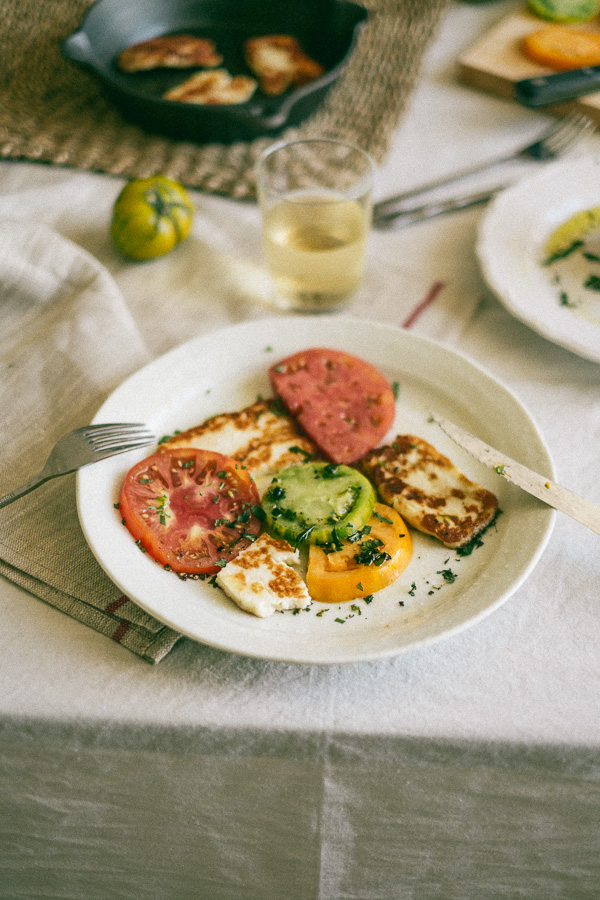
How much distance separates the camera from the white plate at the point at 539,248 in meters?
1.42

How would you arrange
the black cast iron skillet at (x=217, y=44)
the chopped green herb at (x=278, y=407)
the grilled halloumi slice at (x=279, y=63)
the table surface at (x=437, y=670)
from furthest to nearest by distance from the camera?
1. the grilled halloumi slice at (x=279, y=63)
2. the black cast iron skillet at (x=217, y=44)
3. the chopped green herb at (x=278, y=407)
4. the table surface at (x=437, y=670)

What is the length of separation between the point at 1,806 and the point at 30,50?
2.26m

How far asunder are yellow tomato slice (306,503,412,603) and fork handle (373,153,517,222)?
106 centimetres

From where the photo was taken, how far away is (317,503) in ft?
3.52

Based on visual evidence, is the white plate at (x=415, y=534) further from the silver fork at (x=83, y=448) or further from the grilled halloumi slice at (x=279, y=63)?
the grilled halloumi slice at (x=279, y=63)

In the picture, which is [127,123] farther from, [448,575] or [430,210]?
[448,575]

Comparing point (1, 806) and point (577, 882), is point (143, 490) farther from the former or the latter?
point (577, 882)

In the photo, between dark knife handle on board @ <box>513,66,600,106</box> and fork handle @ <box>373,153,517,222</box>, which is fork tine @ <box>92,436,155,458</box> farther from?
dark knife handle on board @ <box>513,66,600,106</box>

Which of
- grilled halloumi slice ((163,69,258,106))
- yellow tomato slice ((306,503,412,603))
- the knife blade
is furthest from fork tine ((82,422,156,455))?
grilled halloumi slice ((163,69,258,106))

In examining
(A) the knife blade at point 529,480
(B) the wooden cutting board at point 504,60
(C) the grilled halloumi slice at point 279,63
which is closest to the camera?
(A) the knife blade at point 529,480

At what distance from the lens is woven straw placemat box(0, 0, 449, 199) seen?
6.36 feet

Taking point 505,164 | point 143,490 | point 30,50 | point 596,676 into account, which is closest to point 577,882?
point 596,676

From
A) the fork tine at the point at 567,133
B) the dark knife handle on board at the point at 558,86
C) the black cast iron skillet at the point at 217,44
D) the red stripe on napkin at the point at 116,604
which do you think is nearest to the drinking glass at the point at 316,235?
the black cast iron skillet at the point at 217,44

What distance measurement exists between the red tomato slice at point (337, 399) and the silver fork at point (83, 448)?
28 centimetres
